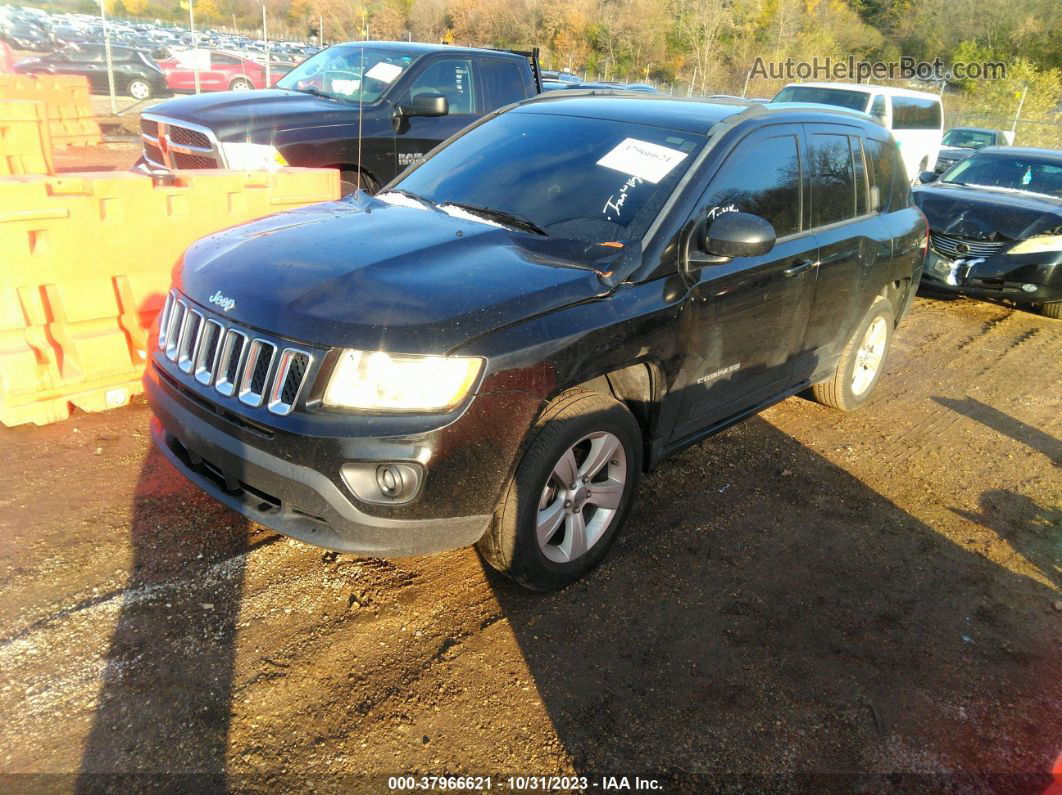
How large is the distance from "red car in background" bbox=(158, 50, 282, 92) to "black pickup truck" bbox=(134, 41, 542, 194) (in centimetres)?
1408

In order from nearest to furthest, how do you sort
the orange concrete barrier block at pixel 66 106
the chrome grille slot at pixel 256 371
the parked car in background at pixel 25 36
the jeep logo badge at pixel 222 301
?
the chrome grille slot at pixel 256 371
the jeep logo badge at pixel 222 301
the orange concrete barrier block at pixel 66 106
the parked car in background at pixel 25 36

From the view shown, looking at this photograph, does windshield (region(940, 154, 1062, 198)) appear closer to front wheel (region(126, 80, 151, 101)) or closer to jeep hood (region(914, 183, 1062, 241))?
jeep hood (region(914, 183, 1062, 241))

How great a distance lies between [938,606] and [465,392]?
2386 millimetres

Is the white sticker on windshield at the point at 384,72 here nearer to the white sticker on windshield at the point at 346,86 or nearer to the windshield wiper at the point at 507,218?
the white sticker on windshield at the point at 346,86

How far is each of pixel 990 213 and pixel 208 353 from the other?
836 centimetres

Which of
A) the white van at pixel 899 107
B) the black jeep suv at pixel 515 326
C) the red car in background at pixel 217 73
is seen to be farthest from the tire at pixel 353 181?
the red car in background at pixel 217 73

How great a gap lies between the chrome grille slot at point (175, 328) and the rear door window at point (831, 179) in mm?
Answer: 3224

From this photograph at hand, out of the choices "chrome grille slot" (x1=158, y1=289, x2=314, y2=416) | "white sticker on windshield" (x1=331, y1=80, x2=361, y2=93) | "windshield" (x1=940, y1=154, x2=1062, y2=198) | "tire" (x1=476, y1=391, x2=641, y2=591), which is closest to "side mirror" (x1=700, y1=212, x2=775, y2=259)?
"tire" (x1=476, y1=391, x2=641, y2=591)

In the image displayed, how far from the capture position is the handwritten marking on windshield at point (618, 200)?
3434mm

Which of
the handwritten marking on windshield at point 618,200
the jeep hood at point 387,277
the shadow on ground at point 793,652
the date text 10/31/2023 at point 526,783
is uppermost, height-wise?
the handwritten marking on windshield at point 618,200

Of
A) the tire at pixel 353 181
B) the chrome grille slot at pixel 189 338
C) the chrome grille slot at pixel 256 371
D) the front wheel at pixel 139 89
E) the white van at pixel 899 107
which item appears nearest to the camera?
the chrome grille slot at pixel 256 371

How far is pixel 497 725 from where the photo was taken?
2588 mm

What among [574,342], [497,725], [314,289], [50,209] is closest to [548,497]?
[574,342]

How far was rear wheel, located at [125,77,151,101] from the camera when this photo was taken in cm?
2019
